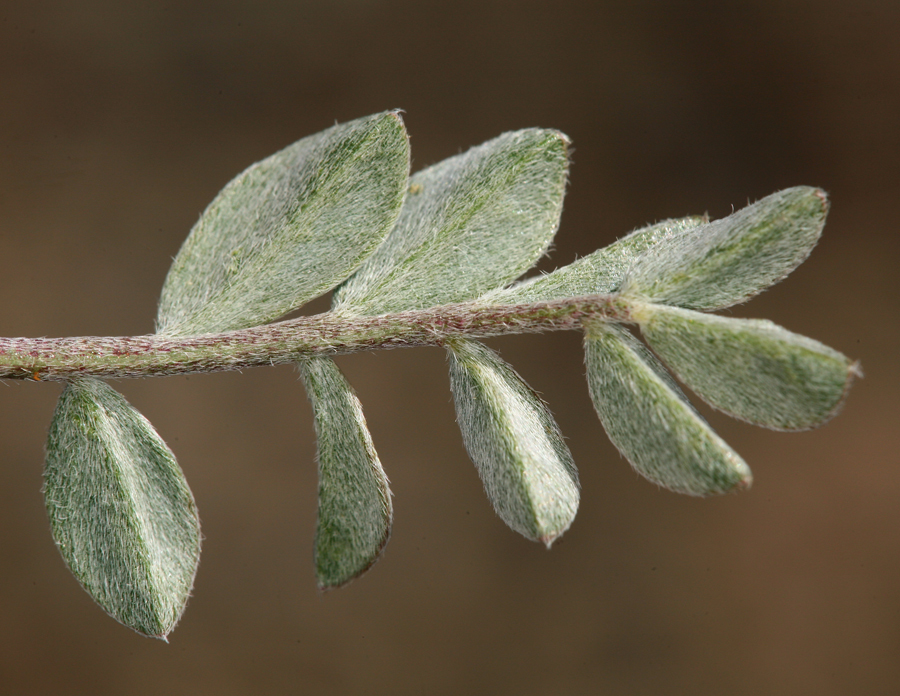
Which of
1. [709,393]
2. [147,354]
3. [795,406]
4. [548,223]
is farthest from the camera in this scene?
[548,223]

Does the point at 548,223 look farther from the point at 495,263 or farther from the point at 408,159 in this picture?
the point at 408,159

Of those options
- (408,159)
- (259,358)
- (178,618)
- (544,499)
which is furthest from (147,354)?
(544,499)

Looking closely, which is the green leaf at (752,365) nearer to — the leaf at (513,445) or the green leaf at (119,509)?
the leaf at (513,445)

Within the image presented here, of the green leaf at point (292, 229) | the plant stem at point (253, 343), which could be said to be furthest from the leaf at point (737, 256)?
the green leaf at point (292, 229)

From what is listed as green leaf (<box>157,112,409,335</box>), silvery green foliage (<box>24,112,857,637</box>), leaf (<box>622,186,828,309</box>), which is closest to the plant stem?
silvery green foliage (<box>24,112,857,637</box>)

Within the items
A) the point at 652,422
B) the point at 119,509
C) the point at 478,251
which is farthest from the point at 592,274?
the point at 119,509

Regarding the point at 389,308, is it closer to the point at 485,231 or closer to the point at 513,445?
the point at 485,231
